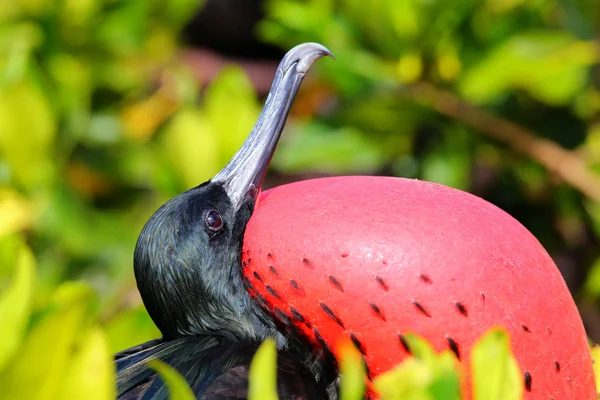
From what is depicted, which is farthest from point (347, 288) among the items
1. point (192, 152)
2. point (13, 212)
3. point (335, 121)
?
point (335, 121)

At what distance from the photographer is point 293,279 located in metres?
0.69

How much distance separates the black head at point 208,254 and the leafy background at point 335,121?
462 mm

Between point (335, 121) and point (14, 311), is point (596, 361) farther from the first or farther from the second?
point (335, 121)

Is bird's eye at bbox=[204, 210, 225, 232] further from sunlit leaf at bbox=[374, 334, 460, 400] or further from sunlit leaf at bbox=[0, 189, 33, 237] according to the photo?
sunlit leaf at bbox=[0, 189, 33, 237]

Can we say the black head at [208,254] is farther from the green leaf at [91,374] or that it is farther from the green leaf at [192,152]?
the green leaf at [192,152]

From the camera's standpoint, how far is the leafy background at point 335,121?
1424 millimetres

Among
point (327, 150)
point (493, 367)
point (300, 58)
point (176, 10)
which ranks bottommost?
point (493, 367)

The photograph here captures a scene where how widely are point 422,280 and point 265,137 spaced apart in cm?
25

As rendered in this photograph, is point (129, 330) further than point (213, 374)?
Yes

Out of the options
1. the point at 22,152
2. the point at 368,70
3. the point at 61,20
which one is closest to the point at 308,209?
the point at 368,70

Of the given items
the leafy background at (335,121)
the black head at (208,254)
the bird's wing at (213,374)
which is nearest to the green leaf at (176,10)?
the leafy background at (335,121)

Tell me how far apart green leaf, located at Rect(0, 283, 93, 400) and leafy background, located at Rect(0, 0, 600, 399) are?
76 centimetres

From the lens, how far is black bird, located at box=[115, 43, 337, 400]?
0.74 m

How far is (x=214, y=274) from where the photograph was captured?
31.7 inches
